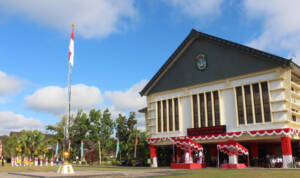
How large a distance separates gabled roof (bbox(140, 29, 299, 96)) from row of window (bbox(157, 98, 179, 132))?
3235mm

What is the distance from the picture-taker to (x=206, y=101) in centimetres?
3803

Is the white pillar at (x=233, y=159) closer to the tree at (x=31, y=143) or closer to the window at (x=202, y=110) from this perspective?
the window at (x=202, y=110)

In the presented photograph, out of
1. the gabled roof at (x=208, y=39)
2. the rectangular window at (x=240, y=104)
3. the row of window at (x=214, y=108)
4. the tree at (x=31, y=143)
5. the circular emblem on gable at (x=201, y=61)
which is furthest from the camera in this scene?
the tree at (x=31, y=143)

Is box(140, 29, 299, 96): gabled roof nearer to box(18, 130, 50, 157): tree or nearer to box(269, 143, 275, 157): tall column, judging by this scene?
box(269, 143, 275, 157): tall column

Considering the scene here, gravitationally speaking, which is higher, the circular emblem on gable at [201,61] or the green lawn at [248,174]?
the circular emblem on gable at [201,61]

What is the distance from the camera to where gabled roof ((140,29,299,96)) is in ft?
105

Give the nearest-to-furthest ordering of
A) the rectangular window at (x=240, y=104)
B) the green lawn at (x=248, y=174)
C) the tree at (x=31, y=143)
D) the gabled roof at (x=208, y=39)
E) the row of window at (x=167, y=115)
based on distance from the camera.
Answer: the green lawn at (x=248, y=174) < the gabled roof at (x=208, y=39) < the rectangular window at (x=240, y=104) < the row of window at (x=167, y=115) < the tree at (x=31, y=143)

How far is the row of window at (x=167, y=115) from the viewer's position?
4094 centimetres

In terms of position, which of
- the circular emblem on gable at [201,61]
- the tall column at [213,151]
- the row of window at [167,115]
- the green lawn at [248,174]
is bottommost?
the green lawn at [248,174]

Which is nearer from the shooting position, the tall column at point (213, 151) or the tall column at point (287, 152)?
the tall column at point (287, 152)

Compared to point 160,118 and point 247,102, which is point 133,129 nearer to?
point 160,118

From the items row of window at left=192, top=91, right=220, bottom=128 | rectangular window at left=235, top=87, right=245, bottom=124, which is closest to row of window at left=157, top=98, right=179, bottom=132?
row of window at left=192, top=91, right=220, bottom=128

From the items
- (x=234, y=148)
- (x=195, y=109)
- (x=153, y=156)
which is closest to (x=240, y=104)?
(x=234, y=148)

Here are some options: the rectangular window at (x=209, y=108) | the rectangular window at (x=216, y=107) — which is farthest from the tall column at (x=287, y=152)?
the rectangular window at (x=209, y=108)
